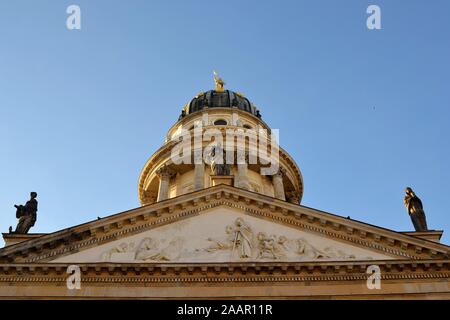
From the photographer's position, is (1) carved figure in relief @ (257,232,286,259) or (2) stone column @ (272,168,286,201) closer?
(1) carved figure in relief @ (257,232,286,259)

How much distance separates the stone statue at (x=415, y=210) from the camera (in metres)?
20.6

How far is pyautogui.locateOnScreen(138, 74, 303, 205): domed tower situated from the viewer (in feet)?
106

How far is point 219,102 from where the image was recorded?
41469 mm

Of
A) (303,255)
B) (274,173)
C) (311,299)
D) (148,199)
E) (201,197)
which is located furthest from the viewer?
(148,199)

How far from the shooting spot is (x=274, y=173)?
33.4 m

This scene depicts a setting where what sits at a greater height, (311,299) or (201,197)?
(201,197)

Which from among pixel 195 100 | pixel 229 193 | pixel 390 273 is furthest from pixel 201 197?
pixel 195 100

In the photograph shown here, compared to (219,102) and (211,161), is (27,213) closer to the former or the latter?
(211,161)

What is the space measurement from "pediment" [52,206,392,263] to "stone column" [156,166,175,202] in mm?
11355

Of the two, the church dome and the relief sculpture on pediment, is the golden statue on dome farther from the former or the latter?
the relief sculpture on pediment

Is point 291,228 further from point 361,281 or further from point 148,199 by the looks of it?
point 148,199

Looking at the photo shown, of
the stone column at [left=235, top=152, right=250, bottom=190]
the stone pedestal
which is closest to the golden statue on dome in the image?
the stone column at [left=235, top=152, right=250, bottom=190]

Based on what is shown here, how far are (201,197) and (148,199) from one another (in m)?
16.4

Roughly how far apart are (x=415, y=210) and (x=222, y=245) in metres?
7.75
